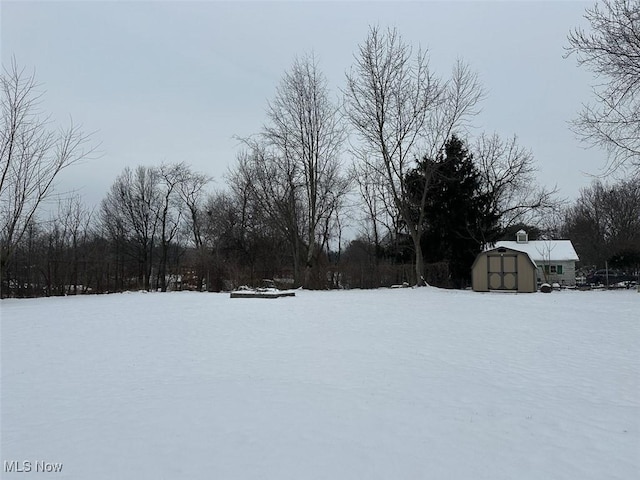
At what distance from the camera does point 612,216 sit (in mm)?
48781

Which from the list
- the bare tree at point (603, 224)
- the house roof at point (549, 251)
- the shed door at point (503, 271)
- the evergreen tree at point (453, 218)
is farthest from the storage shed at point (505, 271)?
the bare tree at point (603, 224)

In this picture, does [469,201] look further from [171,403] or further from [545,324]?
[171,403]

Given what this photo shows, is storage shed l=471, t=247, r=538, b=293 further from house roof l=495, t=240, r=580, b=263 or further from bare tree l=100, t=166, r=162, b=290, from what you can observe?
bare tree l=100, t=166, r=162, b=290

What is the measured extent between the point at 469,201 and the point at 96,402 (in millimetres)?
28959

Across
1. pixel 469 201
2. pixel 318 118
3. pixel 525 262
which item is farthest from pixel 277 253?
pixel 525 262

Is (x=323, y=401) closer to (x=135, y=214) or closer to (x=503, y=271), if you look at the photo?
(x=503, y=271)

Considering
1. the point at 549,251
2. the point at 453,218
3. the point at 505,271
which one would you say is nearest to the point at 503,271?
the point at 505,271

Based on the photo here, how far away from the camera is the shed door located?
76.7 feet

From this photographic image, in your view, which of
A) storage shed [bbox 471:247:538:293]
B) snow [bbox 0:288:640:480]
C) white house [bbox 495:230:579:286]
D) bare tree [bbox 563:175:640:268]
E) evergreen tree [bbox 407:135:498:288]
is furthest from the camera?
bare tree [bbox 563:175:640:268]

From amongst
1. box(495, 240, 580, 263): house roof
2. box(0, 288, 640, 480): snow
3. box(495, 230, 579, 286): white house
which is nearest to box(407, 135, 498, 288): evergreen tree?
box(495, 240, 580, 263): house roof

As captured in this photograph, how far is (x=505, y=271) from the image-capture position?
23.5 metres

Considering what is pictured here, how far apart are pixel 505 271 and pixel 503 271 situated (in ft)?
0.33

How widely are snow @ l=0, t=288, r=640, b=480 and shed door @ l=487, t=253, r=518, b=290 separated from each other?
40.8ft

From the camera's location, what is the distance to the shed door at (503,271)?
2338 cm
